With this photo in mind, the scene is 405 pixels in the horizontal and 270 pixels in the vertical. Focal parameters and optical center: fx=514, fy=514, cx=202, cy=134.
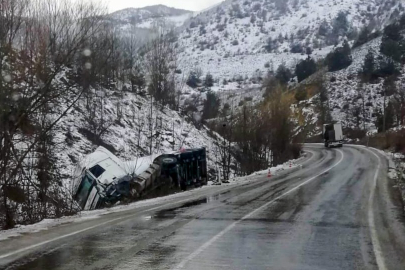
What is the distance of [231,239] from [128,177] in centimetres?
1133

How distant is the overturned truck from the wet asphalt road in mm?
4880

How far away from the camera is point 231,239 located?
31.2 ft

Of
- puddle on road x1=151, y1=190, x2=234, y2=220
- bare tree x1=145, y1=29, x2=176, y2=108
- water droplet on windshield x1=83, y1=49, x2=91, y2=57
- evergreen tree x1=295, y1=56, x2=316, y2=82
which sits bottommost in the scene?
puddle on road x1=151, y1=190, x2=234, y2=220

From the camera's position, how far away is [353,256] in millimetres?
8172

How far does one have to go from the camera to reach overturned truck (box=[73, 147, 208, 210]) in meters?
19.8

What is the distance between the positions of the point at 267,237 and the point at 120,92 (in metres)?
42.1

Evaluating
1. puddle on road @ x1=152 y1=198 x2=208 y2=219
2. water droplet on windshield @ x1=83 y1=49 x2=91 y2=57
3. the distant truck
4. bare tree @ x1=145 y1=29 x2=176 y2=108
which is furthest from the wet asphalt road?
the distant truck

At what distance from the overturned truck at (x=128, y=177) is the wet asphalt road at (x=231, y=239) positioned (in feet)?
16.0

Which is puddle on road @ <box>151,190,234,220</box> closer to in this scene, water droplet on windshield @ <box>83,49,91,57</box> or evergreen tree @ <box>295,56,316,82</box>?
water droplet on windshield @ <box>83,49,91,57</box>

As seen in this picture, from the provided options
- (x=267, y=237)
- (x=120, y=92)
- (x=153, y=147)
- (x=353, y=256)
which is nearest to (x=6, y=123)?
(x=267, y=237)

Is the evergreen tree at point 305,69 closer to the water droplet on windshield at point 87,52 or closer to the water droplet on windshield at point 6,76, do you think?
the water droplet on windshield at point 87,52

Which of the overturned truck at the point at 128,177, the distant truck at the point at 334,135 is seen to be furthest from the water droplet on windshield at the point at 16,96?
the distant truck at the point at 334,135

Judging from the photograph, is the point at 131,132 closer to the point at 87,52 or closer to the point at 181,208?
the point at 87,52

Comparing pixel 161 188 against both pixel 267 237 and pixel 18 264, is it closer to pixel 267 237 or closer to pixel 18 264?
pixel 267 237
